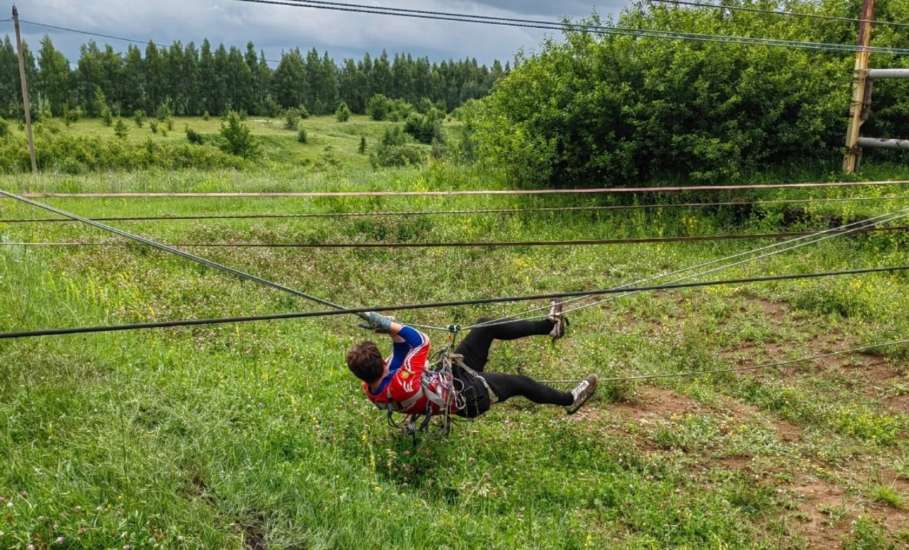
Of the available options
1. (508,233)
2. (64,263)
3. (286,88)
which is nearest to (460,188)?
→ (508,233)

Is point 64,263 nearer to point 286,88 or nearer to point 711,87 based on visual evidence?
point 711,87

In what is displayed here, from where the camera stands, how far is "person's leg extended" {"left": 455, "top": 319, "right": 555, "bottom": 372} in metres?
7.12

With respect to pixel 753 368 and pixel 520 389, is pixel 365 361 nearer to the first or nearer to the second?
pixel 520 389

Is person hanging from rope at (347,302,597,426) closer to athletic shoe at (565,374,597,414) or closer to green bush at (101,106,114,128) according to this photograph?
athletic shoe at (565,374,597,414)

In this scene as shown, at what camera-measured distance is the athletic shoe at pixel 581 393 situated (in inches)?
289

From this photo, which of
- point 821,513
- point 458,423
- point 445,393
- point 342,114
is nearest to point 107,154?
point 342,114

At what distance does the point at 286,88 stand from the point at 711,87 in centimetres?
11386

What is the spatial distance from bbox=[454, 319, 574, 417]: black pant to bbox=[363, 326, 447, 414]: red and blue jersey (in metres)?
0.41

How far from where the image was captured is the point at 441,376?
6.50 m

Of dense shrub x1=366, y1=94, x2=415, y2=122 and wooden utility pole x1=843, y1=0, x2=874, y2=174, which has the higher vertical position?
dense shrub x1=366, y1=94, x2=415, y2=122

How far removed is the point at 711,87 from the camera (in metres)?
15.9

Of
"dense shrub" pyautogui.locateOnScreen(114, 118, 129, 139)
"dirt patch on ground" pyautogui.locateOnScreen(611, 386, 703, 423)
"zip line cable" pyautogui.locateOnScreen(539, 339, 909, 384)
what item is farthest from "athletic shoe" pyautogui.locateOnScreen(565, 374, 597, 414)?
"dense shrub" pyautogui.locateOnScreen(114, 118, 129, 139)

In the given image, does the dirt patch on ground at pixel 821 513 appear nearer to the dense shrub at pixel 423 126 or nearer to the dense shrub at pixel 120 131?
the dense shrub at pixel 120 131

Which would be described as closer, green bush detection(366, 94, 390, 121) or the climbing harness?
the climbing harness
